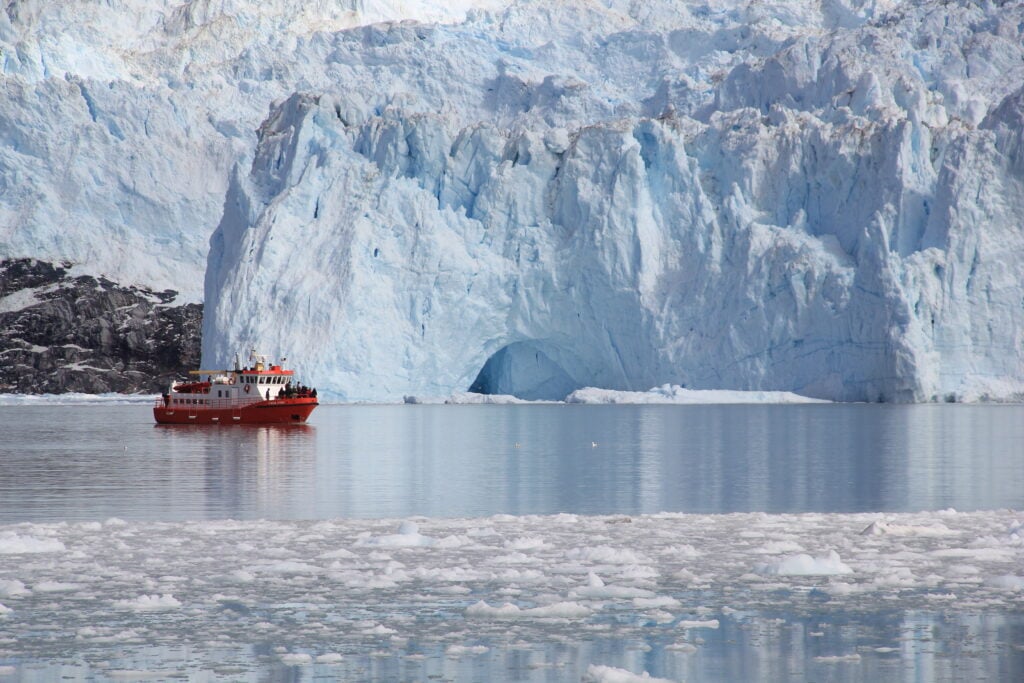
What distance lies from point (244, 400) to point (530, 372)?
42.6ft

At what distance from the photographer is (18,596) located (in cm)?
803

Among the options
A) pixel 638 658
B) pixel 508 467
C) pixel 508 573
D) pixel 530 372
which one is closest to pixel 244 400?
pixel 530 372

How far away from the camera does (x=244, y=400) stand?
37375 mm

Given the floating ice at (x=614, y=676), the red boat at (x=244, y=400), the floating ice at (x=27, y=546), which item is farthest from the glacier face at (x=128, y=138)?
the floating ice at (x=614, y=676)

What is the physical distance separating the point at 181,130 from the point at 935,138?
39752 mm

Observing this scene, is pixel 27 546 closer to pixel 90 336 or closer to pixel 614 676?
pixel 614 676

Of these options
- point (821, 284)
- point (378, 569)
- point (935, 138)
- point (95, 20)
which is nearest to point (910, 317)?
point (821, 284)

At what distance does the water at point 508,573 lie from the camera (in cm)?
641

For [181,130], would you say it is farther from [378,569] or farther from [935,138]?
[378,569]

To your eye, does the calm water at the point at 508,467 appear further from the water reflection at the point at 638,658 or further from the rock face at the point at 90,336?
the rock face at the point at 90,336

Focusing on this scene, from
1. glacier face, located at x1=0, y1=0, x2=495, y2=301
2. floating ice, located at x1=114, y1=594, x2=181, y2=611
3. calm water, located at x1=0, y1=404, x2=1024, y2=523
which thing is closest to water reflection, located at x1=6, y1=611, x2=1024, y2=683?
floating ice, located at x1=114, y1=594, x2=181, y2=611

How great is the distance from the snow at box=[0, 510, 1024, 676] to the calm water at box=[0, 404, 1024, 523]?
103 inches

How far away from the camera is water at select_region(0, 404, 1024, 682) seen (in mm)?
6406

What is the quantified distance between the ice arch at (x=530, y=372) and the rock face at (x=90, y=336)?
23854 mm
